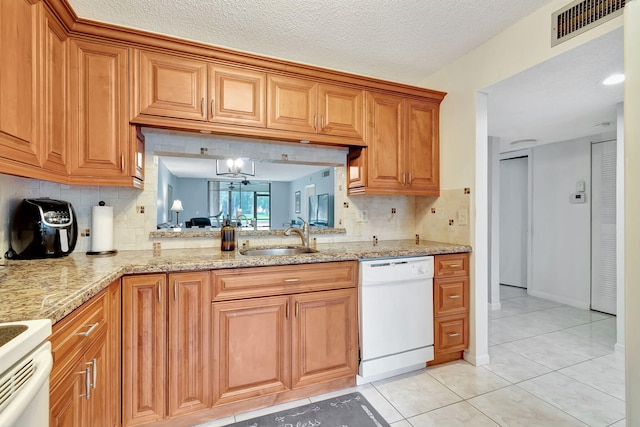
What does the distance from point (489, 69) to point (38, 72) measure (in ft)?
9.02

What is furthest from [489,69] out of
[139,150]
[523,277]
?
[523,277]

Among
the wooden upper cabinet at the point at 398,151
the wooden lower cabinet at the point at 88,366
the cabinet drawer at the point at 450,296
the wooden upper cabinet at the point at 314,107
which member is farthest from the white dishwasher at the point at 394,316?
the wooden lower cabinet at the point at 88,366

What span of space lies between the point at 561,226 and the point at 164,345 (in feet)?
15.3

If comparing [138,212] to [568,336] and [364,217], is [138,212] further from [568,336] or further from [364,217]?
[568,336]

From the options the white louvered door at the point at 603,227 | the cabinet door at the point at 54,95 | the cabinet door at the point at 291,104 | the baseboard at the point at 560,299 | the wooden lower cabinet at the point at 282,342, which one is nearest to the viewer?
the cabinet door at the point at 54,95

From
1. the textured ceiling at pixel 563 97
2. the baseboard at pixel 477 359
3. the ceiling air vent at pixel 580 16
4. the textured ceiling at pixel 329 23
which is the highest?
the textured ceiling at pixel 329 23

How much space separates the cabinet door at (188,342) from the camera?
5.30ft

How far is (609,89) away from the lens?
7.66 feet

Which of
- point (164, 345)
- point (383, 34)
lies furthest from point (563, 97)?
point (164, 345)

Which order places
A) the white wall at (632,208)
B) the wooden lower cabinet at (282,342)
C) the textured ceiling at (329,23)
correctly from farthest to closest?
the textured ceiling at (329,23) → the wooden lower cabinet at (282,342) → the white wall at (632,208)

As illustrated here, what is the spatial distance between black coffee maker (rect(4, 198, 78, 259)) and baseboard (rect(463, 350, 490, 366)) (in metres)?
2.90

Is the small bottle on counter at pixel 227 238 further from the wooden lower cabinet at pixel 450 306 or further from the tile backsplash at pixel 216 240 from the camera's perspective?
the wooden lower cabinet at pixel 450 306

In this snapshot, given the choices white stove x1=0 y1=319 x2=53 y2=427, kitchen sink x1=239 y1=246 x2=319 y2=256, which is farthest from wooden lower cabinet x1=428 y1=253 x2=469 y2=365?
white stove x1=0 y1=319 x2=53 y2=427

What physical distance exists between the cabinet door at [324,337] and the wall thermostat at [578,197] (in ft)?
11.6
